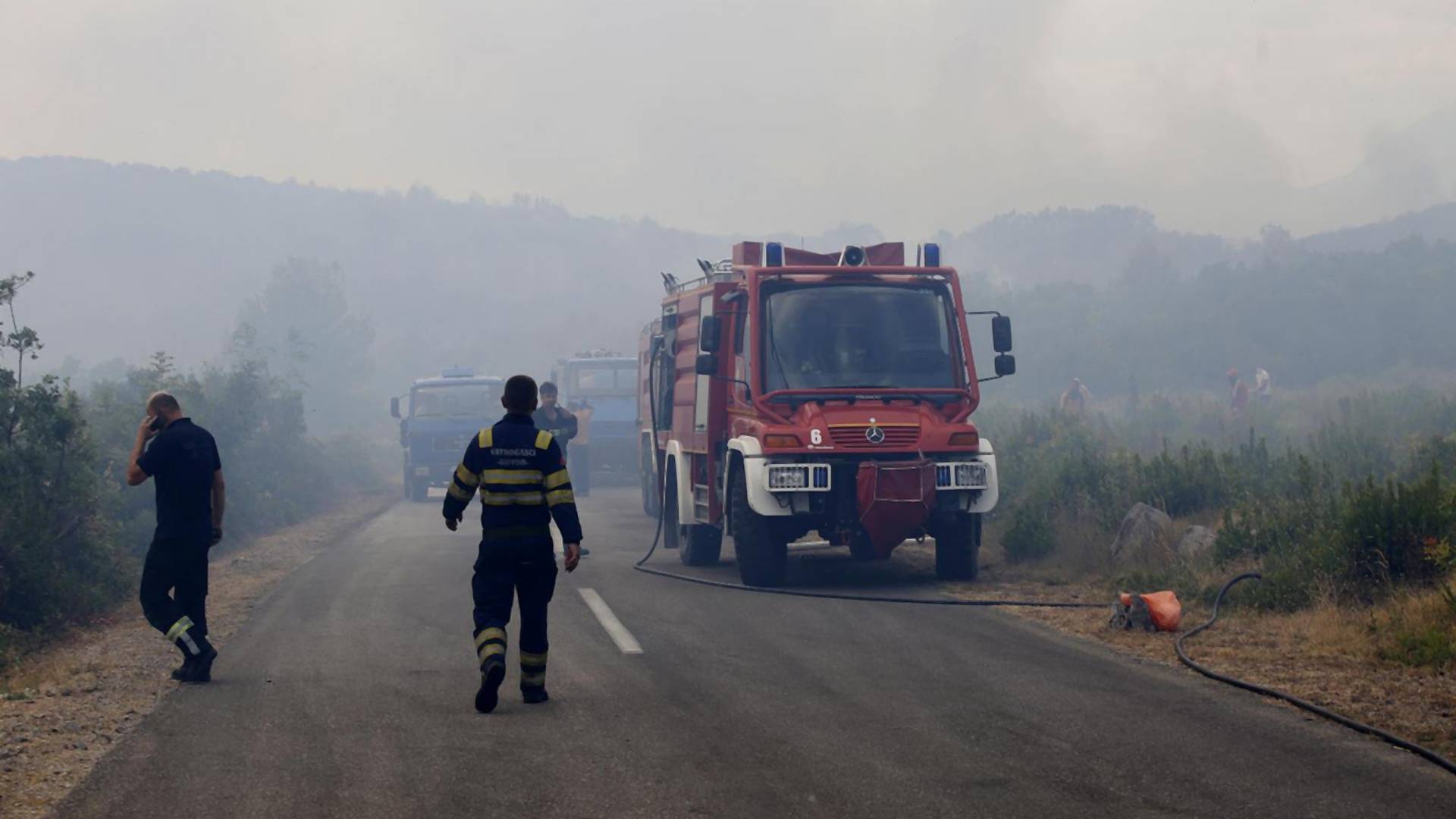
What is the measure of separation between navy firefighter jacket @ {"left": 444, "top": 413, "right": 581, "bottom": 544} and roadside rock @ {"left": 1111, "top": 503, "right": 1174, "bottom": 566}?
23.1 feet

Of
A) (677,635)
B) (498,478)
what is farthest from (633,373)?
(498,478)

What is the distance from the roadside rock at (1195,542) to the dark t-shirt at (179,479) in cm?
828

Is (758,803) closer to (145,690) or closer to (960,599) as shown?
(145,690)

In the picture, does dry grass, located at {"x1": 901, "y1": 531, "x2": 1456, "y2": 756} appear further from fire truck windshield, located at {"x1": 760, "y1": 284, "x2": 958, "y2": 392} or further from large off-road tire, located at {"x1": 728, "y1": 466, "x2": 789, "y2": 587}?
fire truck windshield, located at {"x1": 760, "y1": 284, "x2": 958, "y2": 392}

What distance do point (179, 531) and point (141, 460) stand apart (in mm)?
499

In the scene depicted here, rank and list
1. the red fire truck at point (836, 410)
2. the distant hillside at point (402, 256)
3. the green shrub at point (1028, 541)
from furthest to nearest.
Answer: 1. the distant hillside at point (402, 256)
2. the green shrub at point (1028, 541)
3. the red fire truck at point (836, 410)

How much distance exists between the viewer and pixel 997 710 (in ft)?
24.9

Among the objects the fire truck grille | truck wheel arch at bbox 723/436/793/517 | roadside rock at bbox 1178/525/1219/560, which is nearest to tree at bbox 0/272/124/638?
truck wheel arch at bbox 723/436/793/517

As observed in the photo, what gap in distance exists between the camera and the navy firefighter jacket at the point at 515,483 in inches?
309

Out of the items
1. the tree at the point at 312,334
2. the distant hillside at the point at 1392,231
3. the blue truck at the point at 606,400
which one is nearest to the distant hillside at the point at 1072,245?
the distant hillside at the point at 1392,231

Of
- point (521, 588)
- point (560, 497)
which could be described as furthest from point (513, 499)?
point (521, 588)

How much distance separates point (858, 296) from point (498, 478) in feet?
21.8

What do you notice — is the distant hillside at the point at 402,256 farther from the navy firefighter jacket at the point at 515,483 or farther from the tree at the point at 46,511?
the navy firefighter jacket at the point at 515,483

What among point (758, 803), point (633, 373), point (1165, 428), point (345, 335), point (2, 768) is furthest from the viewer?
point (345, 335)
